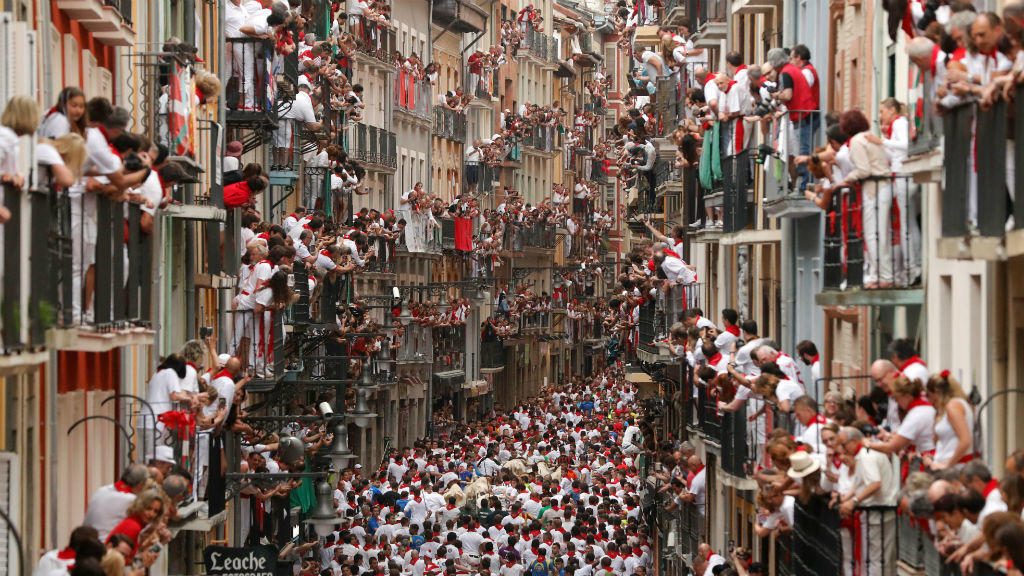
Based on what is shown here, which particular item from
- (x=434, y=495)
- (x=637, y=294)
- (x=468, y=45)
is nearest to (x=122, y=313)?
(x=434, y=495)

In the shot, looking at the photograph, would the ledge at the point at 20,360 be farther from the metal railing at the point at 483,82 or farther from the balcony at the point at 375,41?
the metal railing at the point at 483,82

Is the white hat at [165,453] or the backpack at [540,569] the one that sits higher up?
the white hat at [165,453]

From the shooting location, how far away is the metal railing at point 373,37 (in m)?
66.8

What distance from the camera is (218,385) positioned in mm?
28391

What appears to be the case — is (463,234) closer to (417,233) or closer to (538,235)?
(417,233)

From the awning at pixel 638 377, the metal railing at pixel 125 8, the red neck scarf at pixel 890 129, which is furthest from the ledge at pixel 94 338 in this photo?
the awning at pixel 638 377

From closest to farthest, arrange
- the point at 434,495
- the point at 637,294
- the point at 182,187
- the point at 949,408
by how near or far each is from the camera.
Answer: the point at 949,408 < the point at 182,187 < the point at 434,495 < the point at 637,294

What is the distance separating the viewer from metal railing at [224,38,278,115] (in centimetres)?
3616

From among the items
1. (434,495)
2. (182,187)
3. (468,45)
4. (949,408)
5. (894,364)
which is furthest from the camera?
(468,45)

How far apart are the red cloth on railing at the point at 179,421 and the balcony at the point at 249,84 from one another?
1003cm

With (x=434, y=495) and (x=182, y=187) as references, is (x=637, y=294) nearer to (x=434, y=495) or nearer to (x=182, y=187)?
(x=434, y=495)

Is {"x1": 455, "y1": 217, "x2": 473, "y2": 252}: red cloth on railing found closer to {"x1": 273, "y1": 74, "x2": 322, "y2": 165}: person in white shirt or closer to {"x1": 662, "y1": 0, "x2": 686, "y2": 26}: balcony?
{"x1": 662, "y1": 0, "x2": 686, "y2": 26}: balcony

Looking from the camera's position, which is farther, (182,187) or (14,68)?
(182,187)

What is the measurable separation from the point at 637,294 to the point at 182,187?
724 inches
